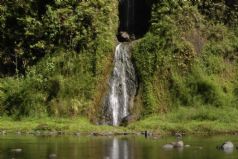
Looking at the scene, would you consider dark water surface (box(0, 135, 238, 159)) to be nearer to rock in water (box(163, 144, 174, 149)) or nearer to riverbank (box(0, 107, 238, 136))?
rock in water (box(163, 144, 174, 149))

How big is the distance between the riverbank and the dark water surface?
339cm

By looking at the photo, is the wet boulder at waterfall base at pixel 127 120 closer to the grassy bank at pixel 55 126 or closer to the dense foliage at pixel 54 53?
the grassy bank at pixel 55 126

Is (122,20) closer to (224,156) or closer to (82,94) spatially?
(82,94)

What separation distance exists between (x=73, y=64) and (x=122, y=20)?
5794 mm

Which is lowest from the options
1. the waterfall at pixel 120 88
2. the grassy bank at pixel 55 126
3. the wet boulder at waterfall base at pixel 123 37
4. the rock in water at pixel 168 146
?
the grassy bank at pixel 55 126

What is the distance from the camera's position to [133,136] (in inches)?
1253

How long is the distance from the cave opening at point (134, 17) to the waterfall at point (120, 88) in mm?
3499

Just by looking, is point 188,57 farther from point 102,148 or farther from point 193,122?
point 102,148

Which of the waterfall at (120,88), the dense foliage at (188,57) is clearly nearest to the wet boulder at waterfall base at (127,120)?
the waterfall at (120,88)

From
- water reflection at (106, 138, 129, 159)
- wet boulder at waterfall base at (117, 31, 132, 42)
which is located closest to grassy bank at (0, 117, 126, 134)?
water reflection at (106, 138, 129, 159)

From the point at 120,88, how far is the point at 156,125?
4.35 metres

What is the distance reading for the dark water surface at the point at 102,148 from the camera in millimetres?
21409

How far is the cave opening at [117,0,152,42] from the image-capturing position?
1714 inches

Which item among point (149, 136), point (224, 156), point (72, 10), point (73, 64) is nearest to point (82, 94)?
point (73, 64)
